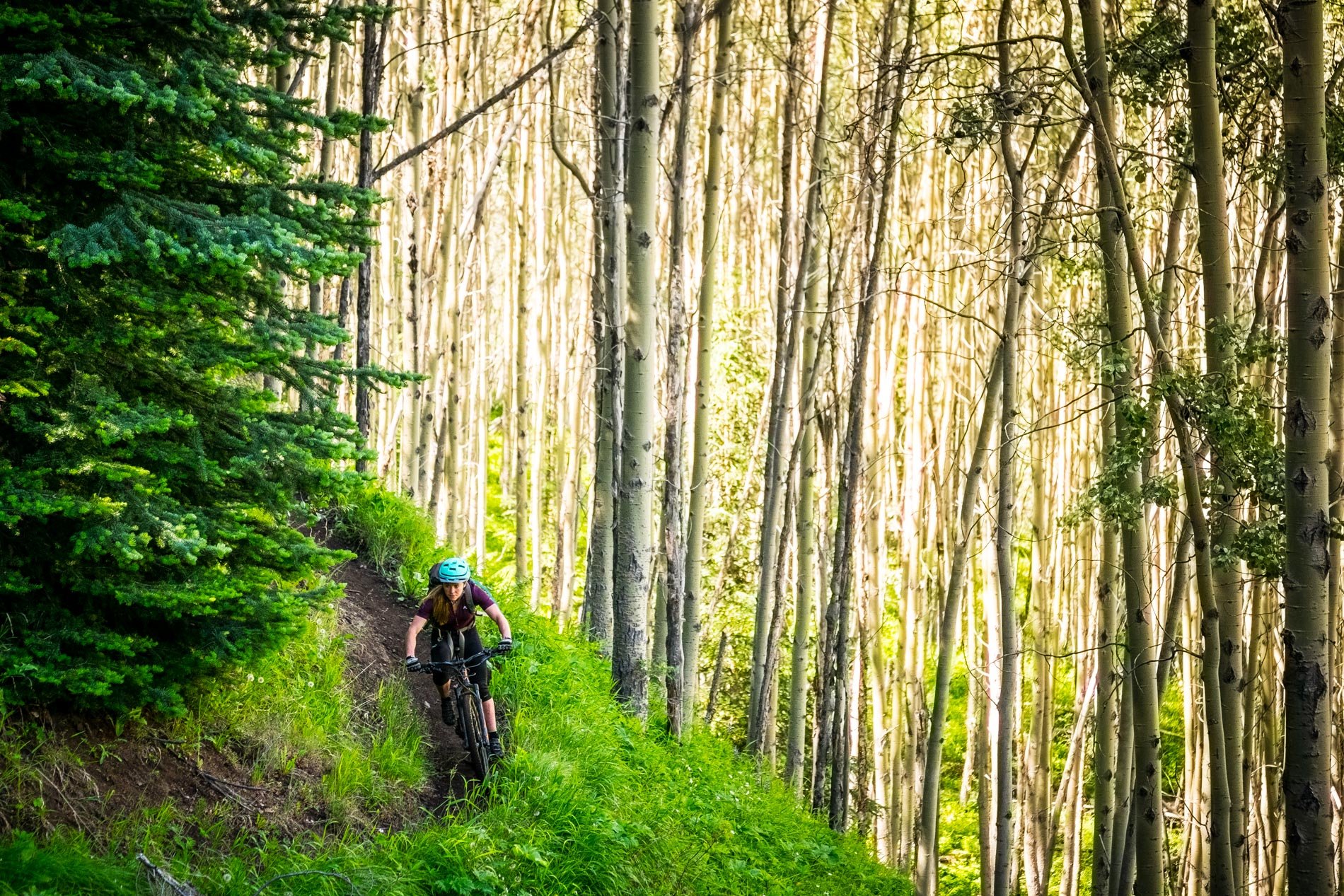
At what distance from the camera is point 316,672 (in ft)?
24.2

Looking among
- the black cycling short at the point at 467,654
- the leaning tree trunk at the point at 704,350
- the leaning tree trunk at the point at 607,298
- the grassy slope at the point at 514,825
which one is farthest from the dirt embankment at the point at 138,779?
the leaning tree trunk at the point at 704,350

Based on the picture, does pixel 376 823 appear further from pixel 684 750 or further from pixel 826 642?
pixel 826 642

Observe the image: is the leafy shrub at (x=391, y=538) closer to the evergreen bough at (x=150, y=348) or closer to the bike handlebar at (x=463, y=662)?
the bike handlebar at (x=463, y=662)

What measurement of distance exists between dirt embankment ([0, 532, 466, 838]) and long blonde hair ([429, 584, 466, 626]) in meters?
0.89

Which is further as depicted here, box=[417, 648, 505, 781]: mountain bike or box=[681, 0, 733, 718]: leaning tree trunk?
box=[681, 0, 733, 718]: leaning tree trunk

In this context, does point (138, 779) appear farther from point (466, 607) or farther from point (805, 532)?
point (805, 532)

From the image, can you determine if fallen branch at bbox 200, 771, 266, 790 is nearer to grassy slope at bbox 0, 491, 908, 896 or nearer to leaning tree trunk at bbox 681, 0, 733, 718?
grassy slope at bbox 0, 491, 908, 896

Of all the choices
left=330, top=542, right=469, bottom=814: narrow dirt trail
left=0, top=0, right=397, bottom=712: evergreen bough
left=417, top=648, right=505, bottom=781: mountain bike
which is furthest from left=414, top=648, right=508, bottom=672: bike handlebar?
left=0, top=0, right=397, bottom=712: evergreen bough

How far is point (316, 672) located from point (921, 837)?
25.5 ft

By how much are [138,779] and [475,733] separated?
7.78 ft

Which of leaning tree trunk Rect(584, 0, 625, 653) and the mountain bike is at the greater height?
leaning tree trunk Rect(584, 0, 625, 653)

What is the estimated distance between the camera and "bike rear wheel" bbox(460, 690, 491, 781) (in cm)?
734

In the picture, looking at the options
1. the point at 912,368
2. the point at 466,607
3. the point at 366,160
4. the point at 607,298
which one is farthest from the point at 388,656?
the point at 912,368

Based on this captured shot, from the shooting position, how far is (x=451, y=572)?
7.25m
